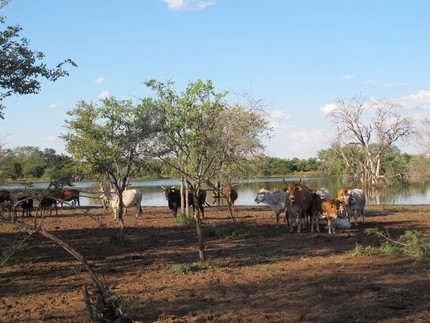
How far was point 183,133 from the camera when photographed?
11.6 m

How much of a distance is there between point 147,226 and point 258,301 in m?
10.5

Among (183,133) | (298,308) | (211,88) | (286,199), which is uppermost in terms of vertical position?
(211,88)

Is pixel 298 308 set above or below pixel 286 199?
below

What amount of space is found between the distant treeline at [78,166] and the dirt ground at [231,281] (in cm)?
199

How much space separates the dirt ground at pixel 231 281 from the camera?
6.15 metres

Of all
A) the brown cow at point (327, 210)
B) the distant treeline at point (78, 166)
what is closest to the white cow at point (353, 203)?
the brown cow at point (327, 210)

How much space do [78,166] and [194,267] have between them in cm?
1433

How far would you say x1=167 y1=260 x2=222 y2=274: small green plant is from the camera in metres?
8.88

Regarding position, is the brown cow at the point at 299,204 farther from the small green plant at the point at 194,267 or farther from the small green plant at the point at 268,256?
the small green plant at the point at 194,267

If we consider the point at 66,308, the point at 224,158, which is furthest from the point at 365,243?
the point at 66,308

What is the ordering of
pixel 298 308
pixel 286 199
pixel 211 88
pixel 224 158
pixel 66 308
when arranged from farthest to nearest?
1. pixel 286 199
2. pixel 211 88
3. pixel 224 158
4. pixel 66 308
5. pixel 298 308

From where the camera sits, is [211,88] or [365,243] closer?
[365,243]

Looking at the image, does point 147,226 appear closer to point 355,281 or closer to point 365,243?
point 365,243

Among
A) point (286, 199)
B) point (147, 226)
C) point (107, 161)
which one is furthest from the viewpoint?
point (147, 226)
